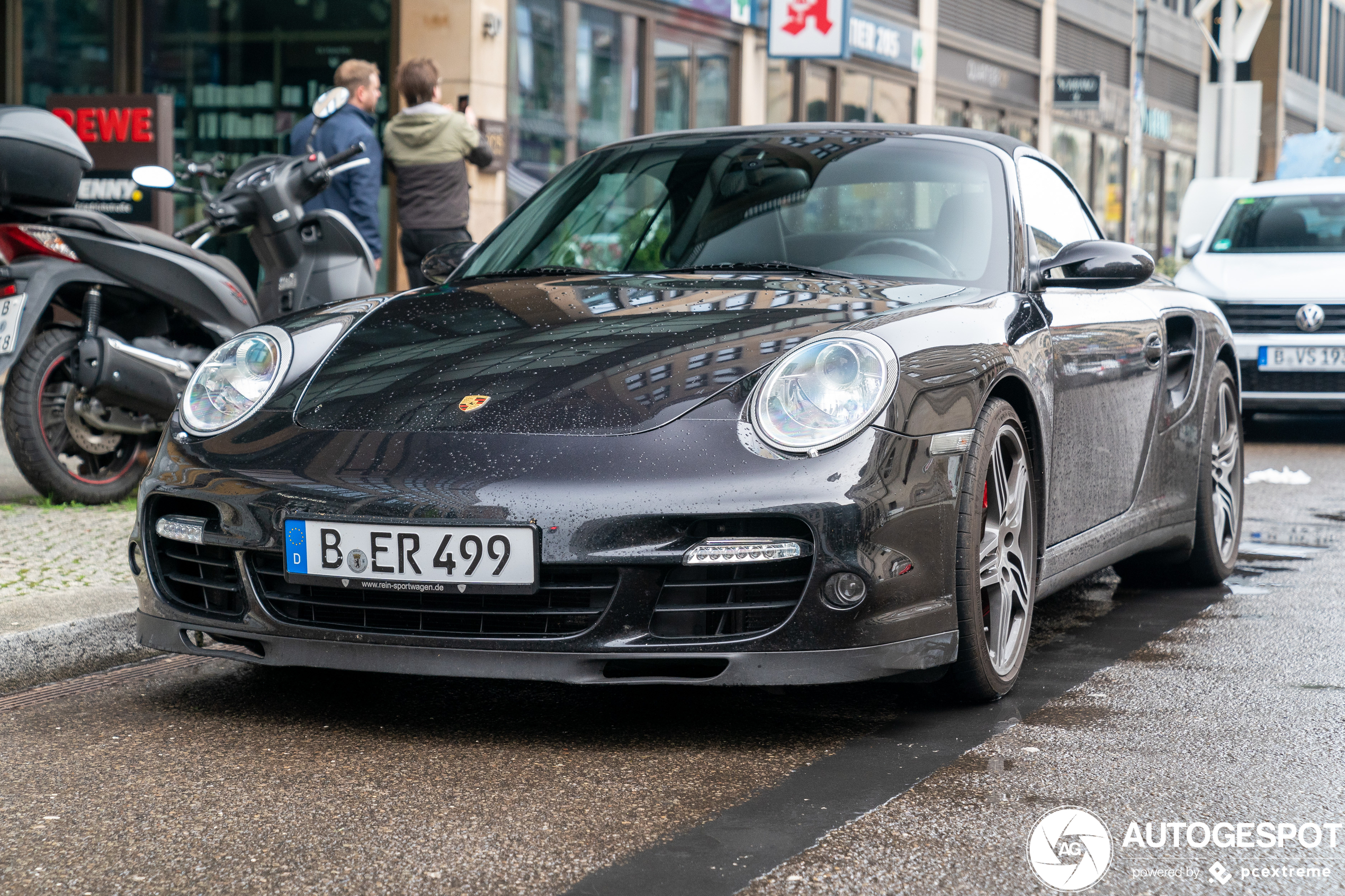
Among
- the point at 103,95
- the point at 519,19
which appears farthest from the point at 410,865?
the point at 519,19

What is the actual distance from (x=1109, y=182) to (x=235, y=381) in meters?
30.0

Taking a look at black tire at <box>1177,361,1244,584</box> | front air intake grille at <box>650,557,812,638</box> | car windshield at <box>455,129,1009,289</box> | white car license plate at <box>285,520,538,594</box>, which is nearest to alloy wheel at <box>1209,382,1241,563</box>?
black tire at <box>1177,361,1244,584</box>

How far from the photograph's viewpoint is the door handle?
4.94 metres

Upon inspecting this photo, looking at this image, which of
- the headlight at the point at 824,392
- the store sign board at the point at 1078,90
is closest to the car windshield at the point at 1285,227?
the headlight at the point at 824,392

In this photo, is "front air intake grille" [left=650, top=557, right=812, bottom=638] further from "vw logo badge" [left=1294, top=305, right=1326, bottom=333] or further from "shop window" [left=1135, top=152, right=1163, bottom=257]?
"shop window" [left=1135, top=152, right=1163, bottom=257]

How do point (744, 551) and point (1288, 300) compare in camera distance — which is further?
point (1288, 300)

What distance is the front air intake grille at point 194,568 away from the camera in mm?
3551

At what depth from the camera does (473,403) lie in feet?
11.5

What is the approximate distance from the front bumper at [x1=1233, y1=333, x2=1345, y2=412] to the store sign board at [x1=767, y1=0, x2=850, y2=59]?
3.02 meters

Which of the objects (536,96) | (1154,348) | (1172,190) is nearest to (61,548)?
(1154,348)

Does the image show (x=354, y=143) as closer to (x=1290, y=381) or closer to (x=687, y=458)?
(x=1290, y=381)

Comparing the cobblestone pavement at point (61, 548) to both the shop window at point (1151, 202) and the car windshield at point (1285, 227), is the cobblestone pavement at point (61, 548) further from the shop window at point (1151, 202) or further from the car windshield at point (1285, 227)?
the shop window at point (1151, 202)

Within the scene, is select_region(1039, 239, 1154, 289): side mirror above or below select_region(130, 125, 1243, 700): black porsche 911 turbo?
above

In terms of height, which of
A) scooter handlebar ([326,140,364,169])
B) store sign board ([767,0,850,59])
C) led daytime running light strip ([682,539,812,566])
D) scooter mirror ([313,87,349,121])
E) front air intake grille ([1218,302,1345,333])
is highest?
store sign board ([767,0,850,59])
